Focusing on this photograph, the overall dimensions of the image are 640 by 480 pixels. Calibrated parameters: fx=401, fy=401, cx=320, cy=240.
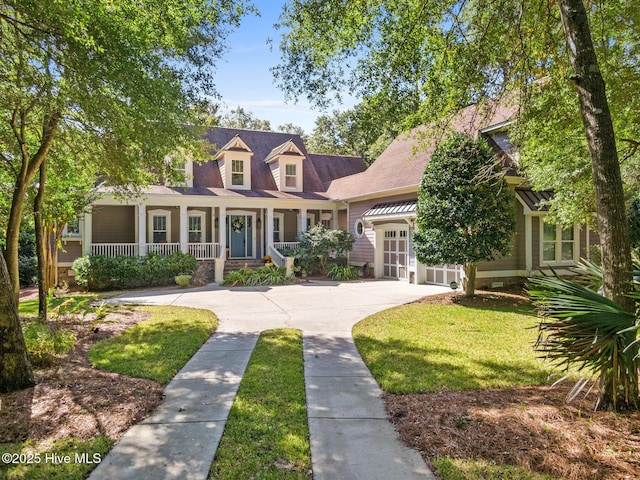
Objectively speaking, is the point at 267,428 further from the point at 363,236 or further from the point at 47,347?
the point at 363,236

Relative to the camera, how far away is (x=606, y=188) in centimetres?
381

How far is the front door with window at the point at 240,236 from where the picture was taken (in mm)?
20078

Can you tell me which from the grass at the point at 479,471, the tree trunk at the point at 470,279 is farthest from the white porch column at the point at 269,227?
the grass at the point at 479,471

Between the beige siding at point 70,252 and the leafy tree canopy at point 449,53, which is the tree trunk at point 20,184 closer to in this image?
the leafy tree canopy at point 449,53

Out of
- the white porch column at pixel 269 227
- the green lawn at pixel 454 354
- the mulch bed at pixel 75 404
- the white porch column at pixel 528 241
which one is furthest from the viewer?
the white porch column at pixel 269 227

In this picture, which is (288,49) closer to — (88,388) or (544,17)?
(544,17)

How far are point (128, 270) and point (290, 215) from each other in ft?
29.2

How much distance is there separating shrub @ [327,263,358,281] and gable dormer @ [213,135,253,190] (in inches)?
236

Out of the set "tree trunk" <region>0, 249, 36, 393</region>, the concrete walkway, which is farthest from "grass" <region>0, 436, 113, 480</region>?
"tree trunk" <region>0, 249, 36, 393</region>

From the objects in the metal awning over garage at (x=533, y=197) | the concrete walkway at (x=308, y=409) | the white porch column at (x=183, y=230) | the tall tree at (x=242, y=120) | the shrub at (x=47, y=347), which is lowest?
the concrete walkway at (x=308, y=409)

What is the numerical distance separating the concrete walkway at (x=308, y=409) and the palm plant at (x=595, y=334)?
168cm

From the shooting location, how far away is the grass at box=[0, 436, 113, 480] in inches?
119

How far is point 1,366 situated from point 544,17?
30.6ft

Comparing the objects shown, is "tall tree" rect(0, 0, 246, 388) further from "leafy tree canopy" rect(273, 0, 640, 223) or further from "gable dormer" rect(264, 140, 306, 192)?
"gable dormer" rect(264, 140, 306, 192)
